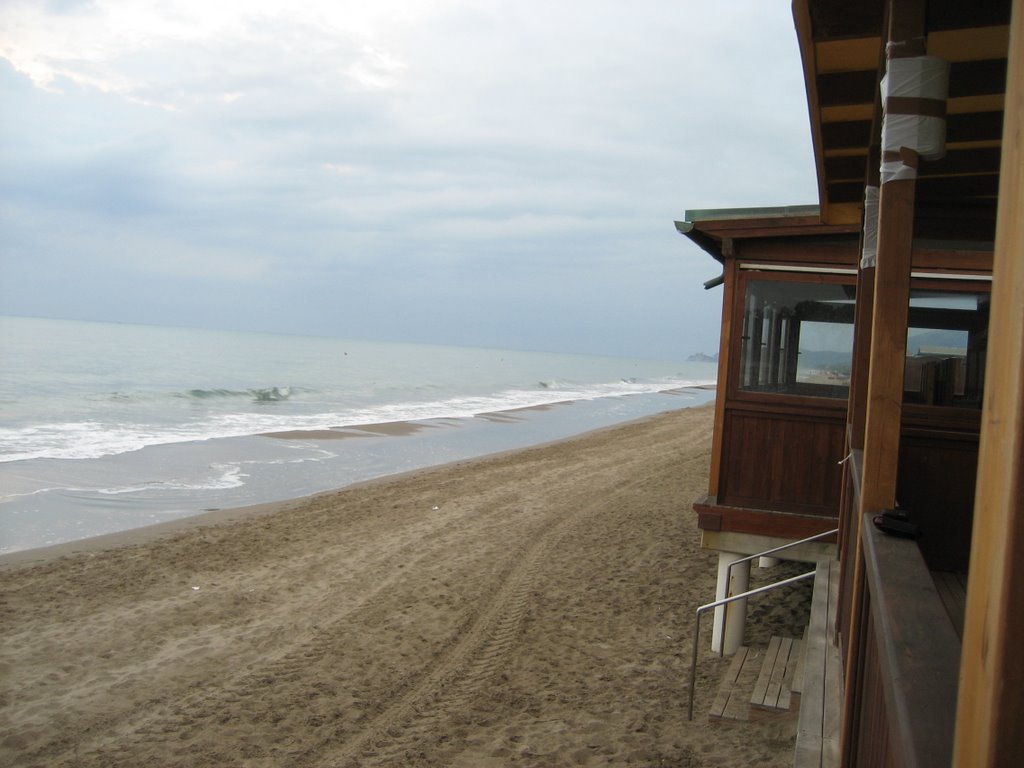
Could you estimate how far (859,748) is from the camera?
104 inches

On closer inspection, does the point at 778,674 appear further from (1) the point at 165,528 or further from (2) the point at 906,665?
(1) the point at 165,528

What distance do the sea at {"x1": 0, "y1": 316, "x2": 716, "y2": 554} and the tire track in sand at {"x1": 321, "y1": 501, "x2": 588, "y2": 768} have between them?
21.3 feet

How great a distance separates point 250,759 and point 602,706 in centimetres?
257

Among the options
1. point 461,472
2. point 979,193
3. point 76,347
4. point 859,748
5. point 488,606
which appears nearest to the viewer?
point 859,748

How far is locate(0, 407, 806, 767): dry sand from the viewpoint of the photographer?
5.92 metres

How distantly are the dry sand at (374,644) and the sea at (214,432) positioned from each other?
2709mm

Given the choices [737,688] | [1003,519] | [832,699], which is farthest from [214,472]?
[1003,519]

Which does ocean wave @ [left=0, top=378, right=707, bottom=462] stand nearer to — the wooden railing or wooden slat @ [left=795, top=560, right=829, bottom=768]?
wooden slat @ [left=795, top=560, right=829, bottom=768]

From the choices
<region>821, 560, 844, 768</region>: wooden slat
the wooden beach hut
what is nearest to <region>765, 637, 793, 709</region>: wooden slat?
the wooden beach hut

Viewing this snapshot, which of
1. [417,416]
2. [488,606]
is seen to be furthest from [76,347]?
[488,606]

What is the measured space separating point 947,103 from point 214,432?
79.7ft

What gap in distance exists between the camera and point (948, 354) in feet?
18.9

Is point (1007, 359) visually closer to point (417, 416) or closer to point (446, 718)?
point (446, 718)

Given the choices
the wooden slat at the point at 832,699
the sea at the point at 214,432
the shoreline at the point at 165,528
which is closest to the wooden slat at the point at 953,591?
the wooden slat at the point at 832,699
